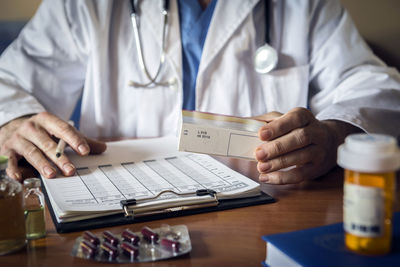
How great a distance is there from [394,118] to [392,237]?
619 millimetres

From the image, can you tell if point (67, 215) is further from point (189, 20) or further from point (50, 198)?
point (189, 20)

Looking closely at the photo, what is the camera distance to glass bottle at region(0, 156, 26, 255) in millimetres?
502

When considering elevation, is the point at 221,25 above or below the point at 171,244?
above

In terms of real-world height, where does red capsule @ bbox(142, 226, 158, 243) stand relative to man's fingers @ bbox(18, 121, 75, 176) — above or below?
below

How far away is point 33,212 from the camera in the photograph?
556 millimetres

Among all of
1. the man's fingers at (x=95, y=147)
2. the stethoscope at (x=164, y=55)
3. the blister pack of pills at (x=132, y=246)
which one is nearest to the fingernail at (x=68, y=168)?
the man's fingers at (x=95, y=147)

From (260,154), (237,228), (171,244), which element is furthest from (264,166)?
(171,244)

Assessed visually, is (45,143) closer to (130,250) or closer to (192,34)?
(130,250)

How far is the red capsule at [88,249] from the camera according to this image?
50 cm

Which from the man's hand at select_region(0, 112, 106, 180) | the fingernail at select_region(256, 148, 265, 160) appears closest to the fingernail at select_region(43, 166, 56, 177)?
the man's hand at select_region(0, 112, 106, 180)

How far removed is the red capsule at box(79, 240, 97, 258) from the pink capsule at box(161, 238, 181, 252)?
8 cm

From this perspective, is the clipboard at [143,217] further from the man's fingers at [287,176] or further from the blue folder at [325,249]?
the blue folder at [325,249]

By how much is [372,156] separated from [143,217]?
1.09 ft

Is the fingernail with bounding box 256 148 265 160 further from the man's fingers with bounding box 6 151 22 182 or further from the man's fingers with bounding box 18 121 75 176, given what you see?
the man's fingers with bounding box 6 151 22 182
